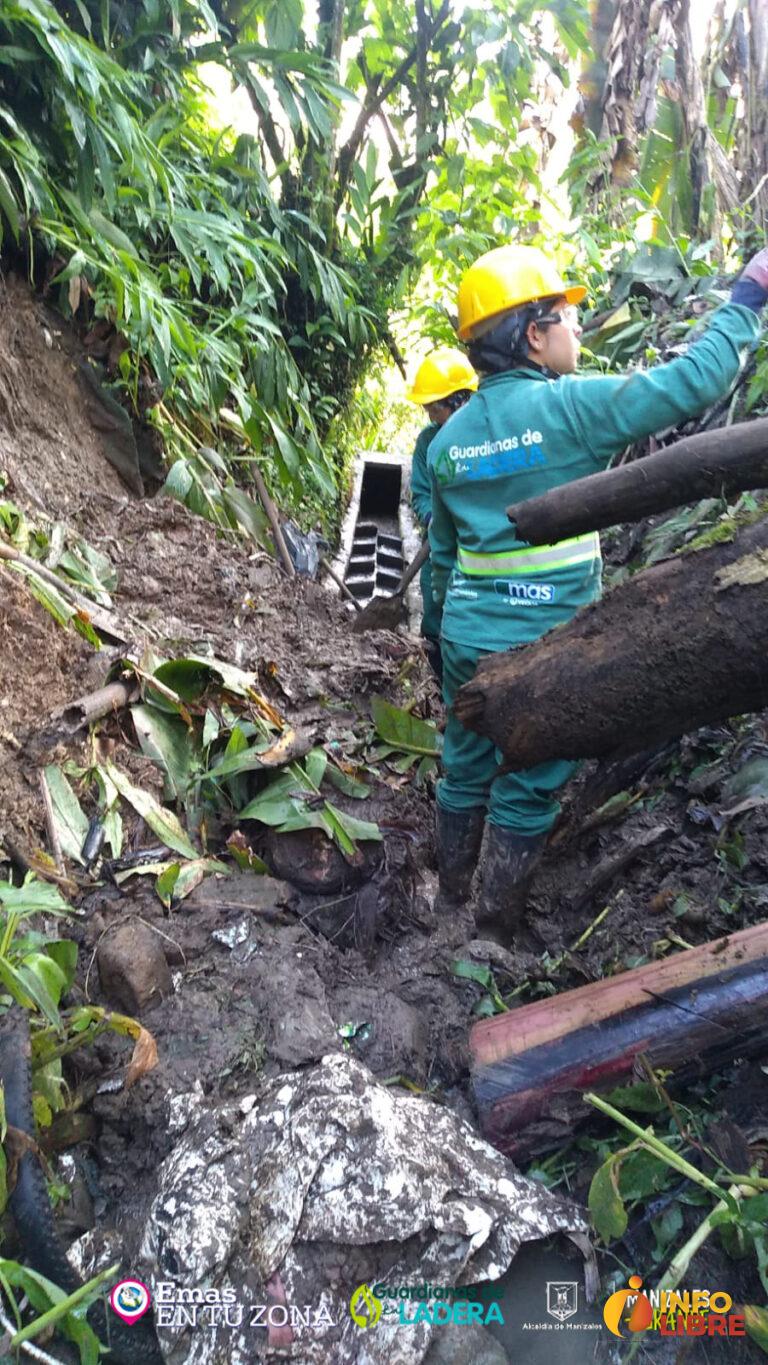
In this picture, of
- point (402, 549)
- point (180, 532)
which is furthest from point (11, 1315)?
point (402, 549)

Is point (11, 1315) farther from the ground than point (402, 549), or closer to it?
farther from the ground

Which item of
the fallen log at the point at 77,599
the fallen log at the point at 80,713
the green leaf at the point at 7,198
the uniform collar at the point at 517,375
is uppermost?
the green leaf at the point at 7,198

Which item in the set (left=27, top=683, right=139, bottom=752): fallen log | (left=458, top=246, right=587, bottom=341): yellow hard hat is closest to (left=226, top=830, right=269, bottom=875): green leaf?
(left=27, top=683, right=139, bottom=752): fallen log

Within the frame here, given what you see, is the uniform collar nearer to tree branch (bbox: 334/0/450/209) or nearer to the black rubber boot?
Result: the black rubber boot

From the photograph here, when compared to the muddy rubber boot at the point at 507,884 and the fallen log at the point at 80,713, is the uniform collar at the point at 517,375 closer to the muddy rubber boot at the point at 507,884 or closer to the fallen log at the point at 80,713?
the muddy rubber boot at the point at 507,884

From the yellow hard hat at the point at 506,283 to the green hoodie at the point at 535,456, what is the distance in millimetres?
185

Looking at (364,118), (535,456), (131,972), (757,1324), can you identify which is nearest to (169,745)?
(131,972)

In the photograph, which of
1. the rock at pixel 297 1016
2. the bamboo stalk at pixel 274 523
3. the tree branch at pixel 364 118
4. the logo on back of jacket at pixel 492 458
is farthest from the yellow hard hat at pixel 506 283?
the tree branch at pixel 364 118

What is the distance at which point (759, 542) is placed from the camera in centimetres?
160

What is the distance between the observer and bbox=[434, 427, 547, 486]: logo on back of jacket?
2322 millimetres

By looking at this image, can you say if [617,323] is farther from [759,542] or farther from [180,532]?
[759,542]

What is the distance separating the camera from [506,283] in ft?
7.82

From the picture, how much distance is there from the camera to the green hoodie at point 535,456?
6.73 feet

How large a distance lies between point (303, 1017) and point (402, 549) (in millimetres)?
6253
